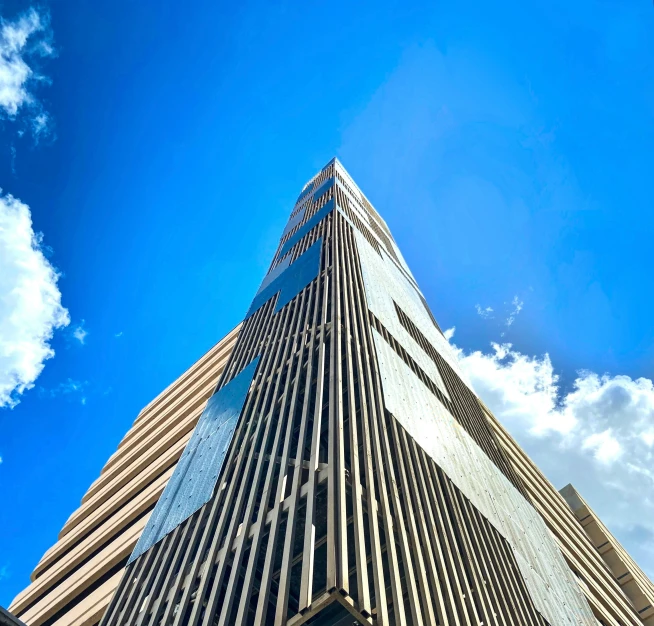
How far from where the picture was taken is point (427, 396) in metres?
14.0

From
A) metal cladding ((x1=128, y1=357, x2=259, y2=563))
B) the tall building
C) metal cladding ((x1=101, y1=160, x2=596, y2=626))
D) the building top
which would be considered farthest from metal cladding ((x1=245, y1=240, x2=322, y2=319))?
the building top

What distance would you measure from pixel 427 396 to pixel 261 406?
4.64 m

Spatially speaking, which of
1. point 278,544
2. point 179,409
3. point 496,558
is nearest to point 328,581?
point 278,544

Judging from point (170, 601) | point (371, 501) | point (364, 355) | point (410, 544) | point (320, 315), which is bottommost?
point (410, 544)

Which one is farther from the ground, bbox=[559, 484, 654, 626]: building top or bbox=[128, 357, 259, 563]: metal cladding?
bbox=[128, 357, 259, 563]: metal cladding

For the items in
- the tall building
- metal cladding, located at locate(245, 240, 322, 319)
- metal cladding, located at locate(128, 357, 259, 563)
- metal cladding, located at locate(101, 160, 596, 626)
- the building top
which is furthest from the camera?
the building top

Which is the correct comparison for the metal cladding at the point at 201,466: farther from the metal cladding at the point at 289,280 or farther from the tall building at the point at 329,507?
the metal cladding at the point at 289,280

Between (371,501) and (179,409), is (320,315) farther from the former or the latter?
(179,409)

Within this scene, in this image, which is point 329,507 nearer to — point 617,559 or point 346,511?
point 346,511

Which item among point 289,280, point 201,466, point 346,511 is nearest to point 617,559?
point 289,280

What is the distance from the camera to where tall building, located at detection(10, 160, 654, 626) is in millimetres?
7023

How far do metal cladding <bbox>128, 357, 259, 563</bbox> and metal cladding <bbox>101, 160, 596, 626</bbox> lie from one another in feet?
0.41

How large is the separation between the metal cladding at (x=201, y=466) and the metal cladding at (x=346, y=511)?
0.13 meters

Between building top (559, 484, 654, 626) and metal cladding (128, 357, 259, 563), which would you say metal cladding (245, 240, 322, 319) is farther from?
building top (559, 484, 654, 626)
